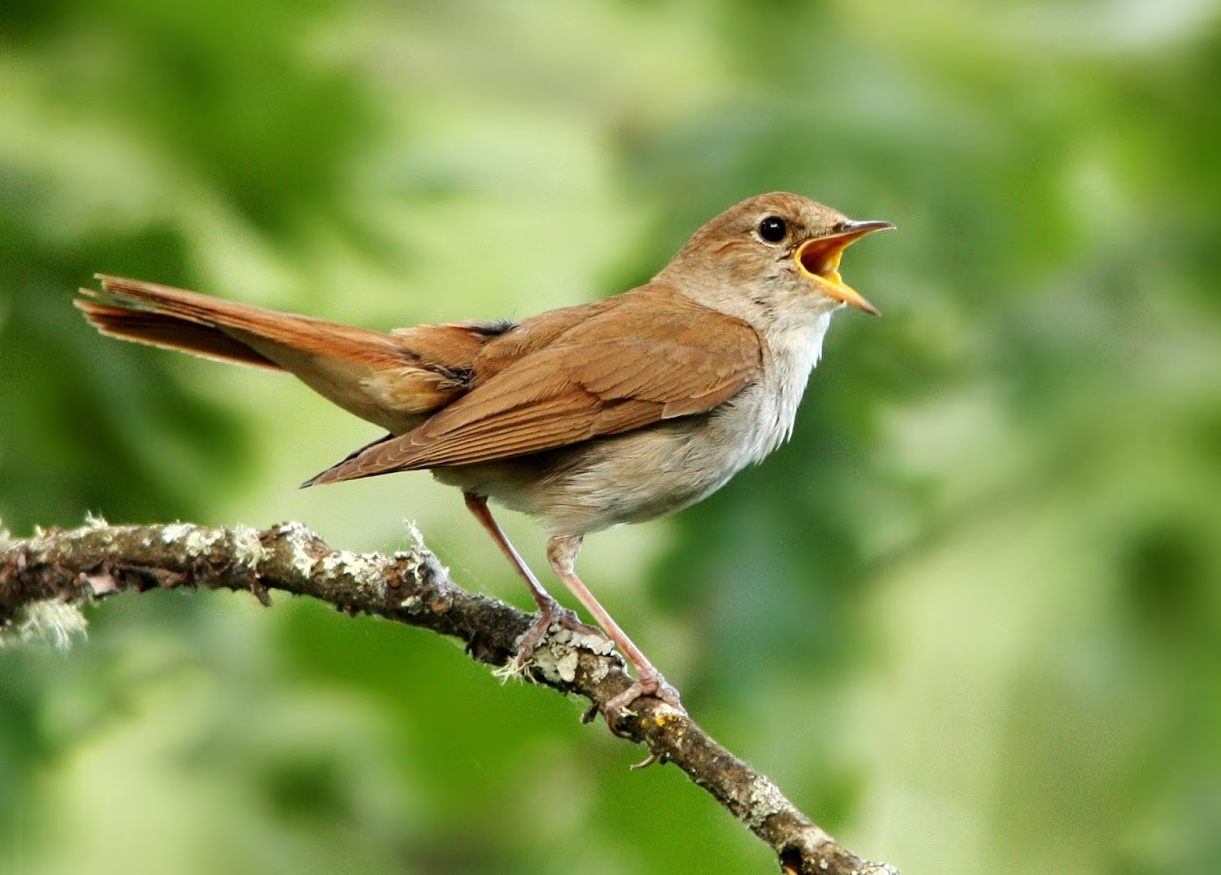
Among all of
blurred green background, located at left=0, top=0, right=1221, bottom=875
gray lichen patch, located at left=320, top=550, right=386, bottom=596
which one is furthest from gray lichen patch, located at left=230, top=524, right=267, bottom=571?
blurred green background, located at left=0, top=0, right=1221, bottom=875

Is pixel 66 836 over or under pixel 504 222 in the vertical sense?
under

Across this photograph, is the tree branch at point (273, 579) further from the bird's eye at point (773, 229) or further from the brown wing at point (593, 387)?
the bird's eye at point (773, 229)

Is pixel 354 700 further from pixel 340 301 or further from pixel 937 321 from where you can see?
pixel 937 321

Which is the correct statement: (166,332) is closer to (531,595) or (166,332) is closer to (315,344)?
(315,344)

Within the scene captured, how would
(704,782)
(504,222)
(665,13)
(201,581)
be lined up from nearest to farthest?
1. (704,782)
2. (201,581)
3. (665,13)
4. (504,222)

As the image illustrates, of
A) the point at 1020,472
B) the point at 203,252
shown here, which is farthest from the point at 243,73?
the point at 1020,472

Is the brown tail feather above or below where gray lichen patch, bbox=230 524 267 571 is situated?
above

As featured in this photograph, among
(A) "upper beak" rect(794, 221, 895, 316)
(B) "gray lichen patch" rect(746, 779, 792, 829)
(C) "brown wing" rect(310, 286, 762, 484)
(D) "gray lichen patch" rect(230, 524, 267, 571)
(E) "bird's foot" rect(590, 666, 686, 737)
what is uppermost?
(A) "upper beak" rect(794, 221, 895, 316)

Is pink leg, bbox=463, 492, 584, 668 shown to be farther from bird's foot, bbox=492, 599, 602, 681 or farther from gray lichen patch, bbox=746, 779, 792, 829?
gray lichen patch, bbox=746, 779, 792, 829
